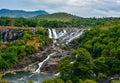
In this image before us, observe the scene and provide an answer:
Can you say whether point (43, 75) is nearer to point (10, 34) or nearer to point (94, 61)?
point (94, 61)

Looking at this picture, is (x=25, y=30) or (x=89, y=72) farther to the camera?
(x=25, y=30)

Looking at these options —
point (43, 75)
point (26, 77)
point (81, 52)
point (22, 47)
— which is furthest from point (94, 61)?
point (22, 47)

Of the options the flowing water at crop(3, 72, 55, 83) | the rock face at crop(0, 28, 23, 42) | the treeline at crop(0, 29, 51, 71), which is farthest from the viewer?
the rock face at crop(0, 28, 23, 42)

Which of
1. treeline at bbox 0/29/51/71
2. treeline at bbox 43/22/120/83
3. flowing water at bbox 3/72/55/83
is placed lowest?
flowing water at bbox 3/72/55/83

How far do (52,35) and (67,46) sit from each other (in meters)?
17.9

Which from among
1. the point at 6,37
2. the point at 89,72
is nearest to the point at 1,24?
the point at 6,37

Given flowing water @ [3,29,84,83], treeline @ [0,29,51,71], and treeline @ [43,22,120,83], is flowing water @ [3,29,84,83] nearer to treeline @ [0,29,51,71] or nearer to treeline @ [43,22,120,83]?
treeline @ [0,29,51,71]

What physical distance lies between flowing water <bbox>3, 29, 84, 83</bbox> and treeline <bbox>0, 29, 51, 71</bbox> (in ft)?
19.8

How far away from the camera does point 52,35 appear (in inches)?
5714

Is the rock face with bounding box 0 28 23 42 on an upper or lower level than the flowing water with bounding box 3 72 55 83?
upper

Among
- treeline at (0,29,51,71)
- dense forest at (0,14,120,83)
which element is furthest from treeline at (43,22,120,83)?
treeline at (0,29,51,71)

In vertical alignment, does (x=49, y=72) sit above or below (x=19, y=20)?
below

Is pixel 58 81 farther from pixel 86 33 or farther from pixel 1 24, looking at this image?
pixel 1 24

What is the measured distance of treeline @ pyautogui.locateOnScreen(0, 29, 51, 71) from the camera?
367 ft
